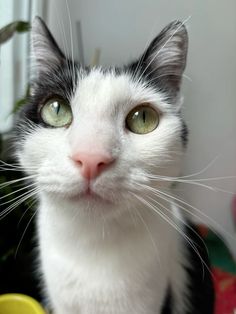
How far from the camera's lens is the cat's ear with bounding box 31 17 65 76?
734 millimetres

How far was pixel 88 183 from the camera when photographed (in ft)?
1.88

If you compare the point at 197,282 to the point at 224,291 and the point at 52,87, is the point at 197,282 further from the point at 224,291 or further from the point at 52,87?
the point at 52,87

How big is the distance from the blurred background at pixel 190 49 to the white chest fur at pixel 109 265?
0.55m

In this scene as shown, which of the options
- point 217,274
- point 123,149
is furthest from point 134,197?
point 217,274

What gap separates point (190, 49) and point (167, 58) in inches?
31.3

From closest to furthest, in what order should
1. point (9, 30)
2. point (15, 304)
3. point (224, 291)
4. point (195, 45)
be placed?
point (15, 304)
point (9, 30)
point (224, 291)
point (195, 45)


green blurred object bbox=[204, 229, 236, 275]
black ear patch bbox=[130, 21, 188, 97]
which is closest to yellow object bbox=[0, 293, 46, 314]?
black ear patch bbox=[130, 21, 188, 97]

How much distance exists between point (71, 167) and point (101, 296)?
0.30m

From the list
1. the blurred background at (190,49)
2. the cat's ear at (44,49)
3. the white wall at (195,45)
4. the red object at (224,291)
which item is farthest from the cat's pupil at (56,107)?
the red object at (224,291)

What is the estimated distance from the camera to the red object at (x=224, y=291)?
129 cm

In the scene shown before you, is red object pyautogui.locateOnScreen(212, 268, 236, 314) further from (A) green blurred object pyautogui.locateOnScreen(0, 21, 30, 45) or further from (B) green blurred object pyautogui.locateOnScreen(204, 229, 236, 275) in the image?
(A) green blurred object pyautogui.locateOnScreen(0, 21, 30, 45)

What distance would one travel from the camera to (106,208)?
62 cm

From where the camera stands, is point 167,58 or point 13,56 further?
point 13,56

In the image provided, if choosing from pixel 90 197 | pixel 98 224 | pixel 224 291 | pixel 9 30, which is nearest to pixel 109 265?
pixel 98 224
